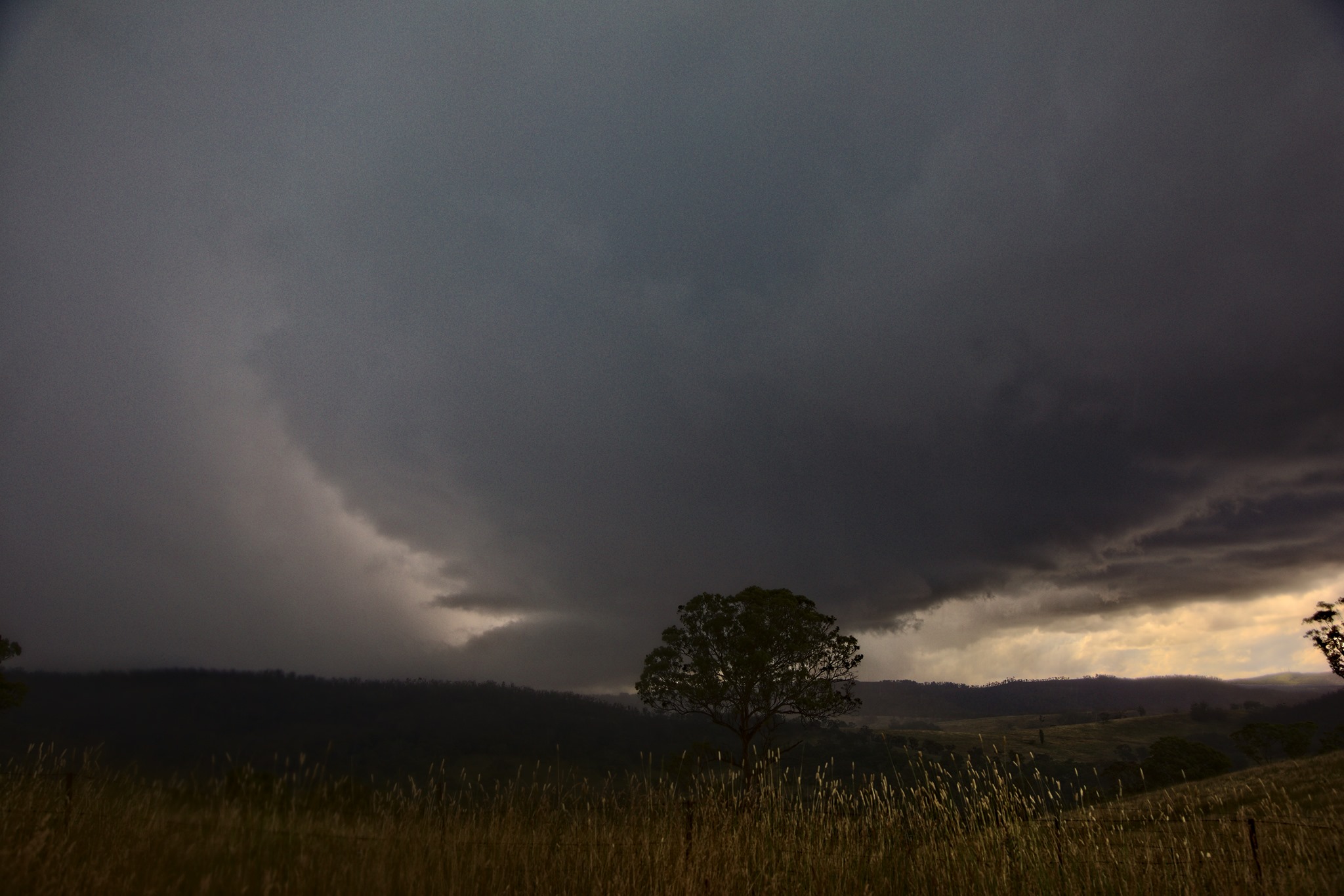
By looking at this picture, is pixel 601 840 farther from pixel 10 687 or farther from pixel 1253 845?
pixel 10 687

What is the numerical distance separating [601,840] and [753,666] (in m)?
25.8

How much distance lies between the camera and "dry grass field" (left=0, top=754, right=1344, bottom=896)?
20.8 ft

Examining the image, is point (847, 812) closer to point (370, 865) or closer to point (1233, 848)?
point (1233, 848)

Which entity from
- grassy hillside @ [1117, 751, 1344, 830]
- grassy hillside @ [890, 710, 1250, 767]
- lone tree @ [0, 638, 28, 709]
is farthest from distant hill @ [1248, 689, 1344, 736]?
lone tree @ [0, 638, 28, 709]

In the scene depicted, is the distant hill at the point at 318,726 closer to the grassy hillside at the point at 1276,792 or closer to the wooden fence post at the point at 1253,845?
the grassy hillside at the point at 1276,792

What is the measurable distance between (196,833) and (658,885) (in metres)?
4.72

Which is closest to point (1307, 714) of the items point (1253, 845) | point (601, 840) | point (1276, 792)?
point (1276, 792)

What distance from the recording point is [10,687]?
135ft

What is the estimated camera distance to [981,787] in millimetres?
10656

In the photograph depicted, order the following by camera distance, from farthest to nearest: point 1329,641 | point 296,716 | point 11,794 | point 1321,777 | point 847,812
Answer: point 296,716 → point 1329,641 → point 1321,777 → point 847,812 → point 11,794

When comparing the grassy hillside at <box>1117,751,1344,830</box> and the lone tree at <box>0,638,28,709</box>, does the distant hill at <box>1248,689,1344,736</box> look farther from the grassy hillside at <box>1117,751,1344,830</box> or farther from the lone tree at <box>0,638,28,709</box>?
the lone tree at <box>0,638,28,709</box>

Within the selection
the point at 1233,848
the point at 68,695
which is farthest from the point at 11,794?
the point at 68,695

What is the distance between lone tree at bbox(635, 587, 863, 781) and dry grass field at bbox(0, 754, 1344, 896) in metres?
23.2

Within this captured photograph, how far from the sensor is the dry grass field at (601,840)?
635 cm
